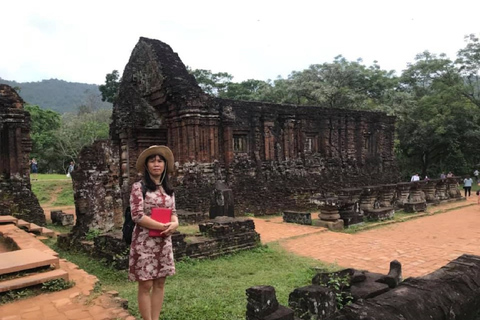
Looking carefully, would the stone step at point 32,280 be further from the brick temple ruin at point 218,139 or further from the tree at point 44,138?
the tree at point 44,138

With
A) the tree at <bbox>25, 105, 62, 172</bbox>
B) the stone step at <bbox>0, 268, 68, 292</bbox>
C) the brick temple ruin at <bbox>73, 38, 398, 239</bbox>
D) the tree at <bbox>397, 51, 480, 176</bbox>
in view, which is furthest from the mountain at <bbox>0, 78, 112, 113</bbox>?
the stone step at <bbox>0, 268, 68, 292</bbox>

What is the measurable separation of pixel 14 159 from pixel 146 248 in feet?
35.8

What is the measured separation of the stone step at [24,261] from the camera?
4.41 meters

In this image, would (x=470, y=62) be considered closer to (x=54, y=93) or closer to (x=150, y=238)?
(x=150, y=238)

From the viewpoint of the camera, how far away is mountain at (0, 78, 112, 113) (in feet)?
326

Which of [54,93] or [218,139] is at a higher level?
[54,93]

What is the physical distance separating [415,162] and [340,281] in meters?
30.3

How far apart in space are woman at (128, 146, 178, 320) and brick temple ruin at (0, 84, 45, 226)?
997cm

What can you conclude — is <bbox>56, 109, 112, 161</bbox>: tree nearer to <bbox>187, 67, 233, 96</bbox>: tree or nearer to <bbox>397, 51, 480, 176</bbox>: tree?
<bbox>187, 67, 233, 96</bbox>: tree

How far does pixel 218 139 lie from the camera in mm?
13188

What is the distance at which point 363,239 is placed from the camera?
9.20 m

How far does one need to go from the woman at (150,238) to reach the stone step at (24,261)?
6.82 ft

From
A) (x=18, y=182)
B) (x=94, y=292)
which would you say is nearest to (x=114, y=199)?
(x=94, y=292)

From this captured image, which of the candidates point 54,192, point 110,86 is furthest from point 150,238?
point 110,86
